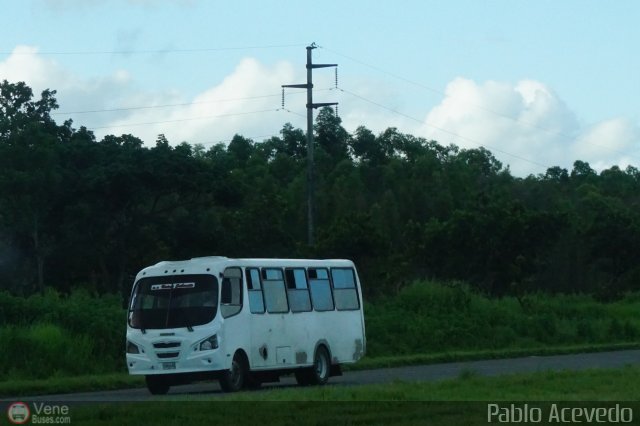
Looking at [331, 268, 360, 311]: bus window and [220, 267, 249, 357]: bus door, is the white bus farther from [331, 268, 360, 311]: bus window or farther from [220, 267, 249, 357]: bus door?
[331, 268, 360, 311]: bus window

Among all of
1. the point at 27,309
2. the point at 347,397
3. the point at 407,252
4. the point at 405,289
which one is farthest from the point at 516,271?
the point at 347,397

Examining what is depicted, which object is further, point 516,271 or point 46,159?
point 516,271

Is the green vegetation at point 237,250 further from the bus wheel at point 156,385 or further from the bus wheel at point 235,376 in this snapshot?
the bus wheel at point 235,376

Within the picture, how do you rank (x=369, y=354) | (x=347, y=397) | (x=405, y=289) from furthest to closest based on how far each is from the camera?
(x=405, y=289), (x=369, y=354), (x=347, y=397)

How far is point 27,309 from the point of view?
3344cm

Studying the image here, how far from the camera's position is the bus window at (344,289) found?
29406mm

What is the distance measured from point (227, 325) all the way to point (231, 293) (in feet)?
2.71

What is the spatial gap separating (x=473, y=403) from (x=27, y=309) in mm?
18506

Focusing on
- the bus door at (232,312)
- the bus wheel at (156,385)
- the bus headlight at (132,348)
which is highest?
the bus door at (232,312)

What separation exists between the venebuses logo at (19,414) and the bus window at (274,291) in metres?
8.67

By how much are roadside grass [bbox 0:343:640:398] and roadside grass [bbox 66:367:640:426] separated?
289 inches

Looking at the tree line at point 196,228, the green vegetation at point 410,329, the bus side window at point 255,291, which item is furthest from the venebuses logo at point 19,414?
the tree line at point 196,228

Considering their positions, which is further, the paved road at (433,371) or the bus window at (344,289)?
the bus window at (344,289)

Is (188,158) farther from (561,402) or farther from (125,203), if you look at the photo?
(561,402)
